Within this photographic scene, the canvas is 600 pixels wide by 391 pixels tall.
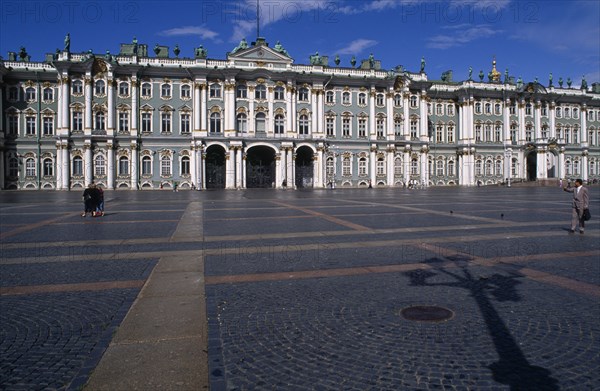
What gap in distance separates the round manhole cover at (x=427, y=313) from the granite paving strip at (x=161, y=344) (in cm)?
258

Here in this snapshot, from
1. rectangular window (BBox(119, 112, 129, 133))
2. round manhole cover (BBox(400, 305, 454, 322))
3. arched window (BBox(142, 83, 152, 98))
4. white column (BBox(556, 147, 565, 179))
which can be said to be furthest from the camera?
white column (BBox(556, 147, 565, 179))

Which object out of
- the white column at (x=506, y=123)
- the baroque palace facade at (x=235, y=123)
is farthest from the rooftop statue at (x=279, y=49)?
the white column at (x=506, y=123)

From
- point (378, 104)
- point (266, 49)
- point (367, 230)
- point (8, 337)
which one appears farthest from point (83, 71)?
point (8, 337)

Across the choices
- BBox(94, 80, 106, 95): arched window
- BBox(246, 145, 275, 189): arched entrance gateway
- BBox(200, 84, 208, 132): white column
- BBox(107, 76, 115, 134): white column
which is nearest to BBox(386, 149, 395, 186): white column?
BBox(246, 145, 275, 189): arched entrance gateway

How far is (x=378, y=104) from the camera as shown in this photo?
62844 millimetres

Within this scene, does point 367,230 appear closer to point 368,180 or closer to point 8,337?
point 8,337

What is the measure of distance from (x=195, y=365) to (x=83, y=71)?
188ft

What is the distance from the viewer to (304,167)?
6000 cm

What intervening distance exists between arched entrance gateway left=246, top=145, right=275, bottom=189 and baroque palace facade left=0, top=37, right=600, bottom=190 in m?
0.15

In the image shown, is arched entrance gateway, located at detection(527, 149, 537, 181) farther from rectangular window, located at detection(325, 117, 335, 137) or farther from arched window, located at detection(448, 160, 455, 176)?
rectangular window, located at detection(325, 117, 335, 137)

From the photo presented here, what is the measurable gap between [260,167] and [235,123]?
648cm

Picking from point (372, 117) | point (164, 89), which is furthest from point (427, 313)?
point (372, 117)

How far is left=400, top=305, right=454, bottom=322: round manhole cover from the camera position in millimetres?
5789

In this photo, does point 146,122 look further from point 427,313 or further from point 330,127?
point 427,313
